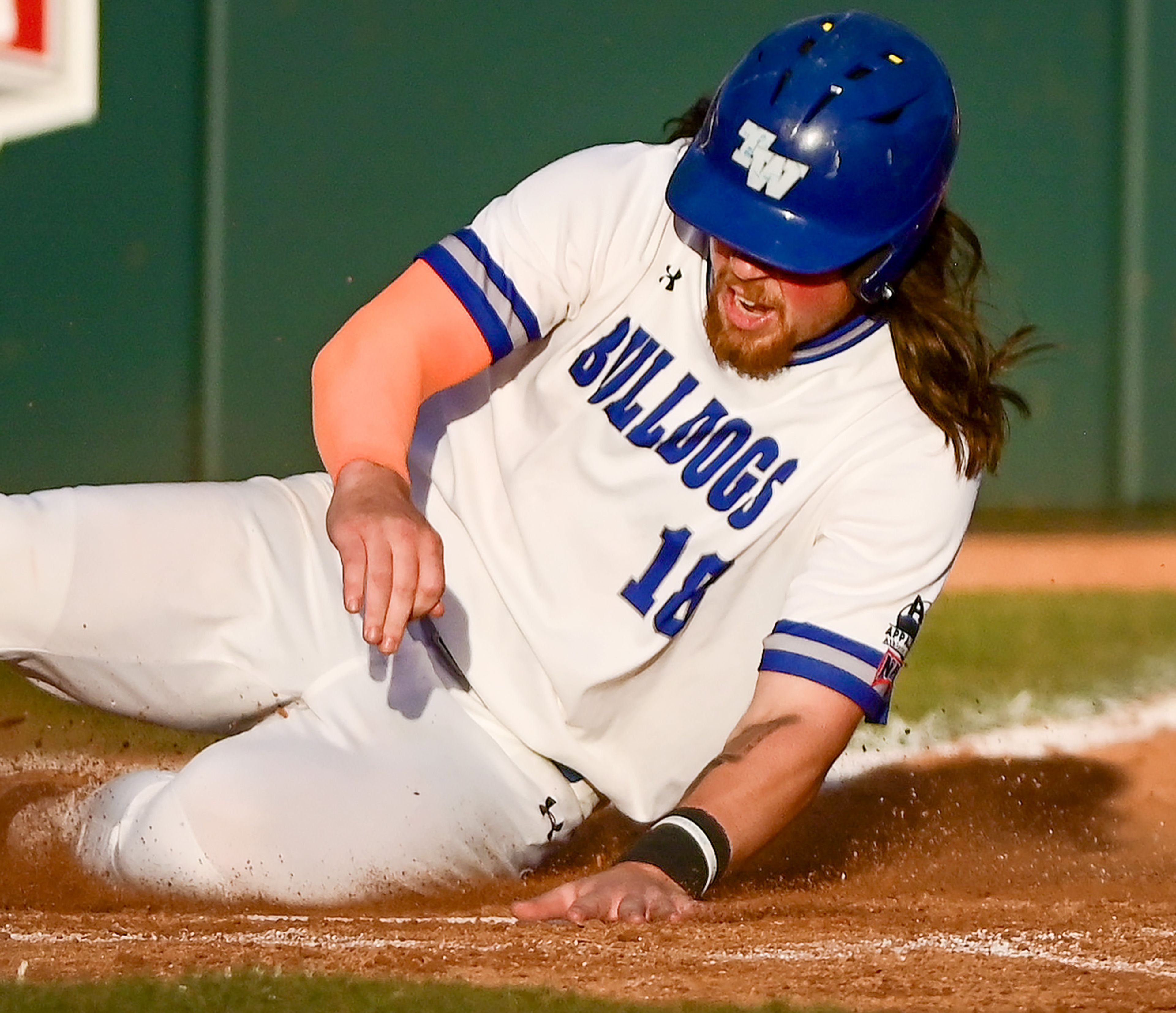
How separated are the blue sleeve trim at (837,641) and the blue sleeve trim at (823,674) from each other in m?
0.03

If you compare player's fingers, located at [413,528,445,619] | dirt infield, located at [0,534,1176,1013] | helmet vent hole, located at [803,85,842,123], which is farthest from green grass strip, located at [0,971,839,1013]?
helmet vent hole, located at [803,85,842,123]

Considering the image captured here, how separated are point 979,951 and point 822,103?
3.87 feet

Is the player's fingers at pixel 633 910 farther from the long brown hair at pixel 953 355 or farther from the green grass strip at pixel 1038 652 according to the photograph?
the green grass strip at pixel 1038 652

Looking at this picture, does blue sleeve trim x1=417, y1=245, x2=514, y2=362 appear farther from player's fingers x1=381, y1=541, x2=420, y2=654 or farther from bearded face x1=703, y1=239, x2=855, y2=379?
player's fingers x1=381, y1=541, x2=420, y2=654

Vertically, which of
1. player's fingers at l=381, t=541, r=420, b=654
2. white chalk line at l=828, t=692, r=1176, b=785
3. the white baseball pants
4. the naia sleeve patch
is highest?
player's fingers at l=381, t=541, r=420, b=654

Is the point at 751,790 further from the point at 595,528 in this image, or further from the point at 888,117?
the point at 888,117

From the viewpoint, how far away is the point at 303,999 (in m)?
1.52

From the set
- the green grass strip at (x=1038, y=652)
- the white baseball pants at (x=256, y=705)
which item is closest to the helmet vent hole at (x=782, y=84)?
the white baseball pants at (x=256, y=705)

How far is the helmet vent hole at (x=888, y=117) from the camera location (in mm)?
2316

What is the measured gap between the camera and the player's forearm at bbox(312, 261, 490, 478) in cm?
222

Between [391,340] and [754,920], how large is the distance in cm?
95

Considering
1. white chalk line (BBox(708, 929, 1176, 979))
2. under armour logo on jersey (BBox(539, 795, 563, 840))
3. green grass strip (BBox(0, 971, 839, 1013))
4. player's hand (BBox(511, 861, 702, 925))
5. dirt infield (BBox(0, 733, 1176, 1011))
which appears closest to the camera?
green grass strip (BBox(0, 971, 839, 1013))

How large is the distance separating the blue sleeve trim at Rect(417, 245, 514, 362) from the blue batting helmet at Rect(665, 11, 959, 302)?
12.3 inches

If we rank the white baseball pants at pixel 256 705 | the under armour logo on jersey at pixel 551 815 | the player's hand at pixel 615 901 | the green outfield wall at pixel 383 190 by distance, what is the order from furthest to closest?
the green outfield wall at pixel 383 190
the under armour logo on jersey at pixel 551 815
the white baseball pants at pixel 256 705
the player's hand at pixel 615 901
